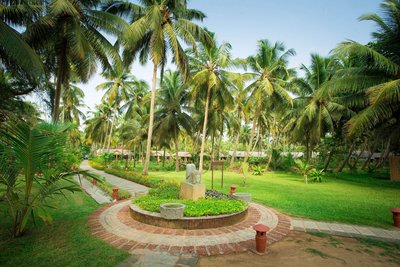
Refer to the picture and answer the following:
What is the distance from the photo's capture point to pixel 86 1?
12.5 m

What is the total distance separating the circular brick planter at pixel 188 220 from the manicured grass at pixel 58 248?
54.6 inches

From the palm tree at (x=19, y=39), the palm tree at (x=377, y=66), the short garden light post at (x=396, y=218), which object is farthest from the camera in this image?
the palm tree at (x=377, y=66)

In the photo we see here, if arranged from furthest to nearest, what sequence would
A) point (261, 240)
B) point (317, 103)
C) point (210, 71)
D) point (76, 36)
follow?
point (317, 103) → point (210, 71) → point (76, 36) → point (261, 240)

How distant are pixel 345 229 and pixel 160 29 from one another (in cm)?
1318

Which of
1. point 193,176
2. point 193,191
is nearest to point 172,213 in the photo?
point 193,191

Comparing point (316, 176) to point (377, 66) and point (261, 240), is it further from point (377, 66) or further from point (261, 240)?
point (261, 240)

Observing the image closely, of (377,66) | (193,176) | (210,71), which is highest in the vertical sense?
(210,71)

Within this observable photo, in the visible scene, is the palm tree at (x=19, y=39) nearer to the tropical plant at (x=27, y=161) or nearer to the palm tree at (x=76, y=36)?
the palm tree at (x=76, y=36)

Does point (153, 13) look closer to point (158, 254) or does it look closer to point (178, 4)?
point (178, 4)

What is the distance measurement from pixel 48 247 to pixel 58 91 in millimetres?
10330

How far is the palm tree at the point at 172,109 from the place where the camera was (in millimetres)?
23922

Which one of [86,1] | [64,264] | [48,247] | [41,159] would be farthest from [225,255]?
[86,1]

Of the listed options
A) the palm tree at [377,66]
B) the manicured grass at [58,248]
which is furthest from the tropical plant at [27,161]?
the palm tree at [377,66]

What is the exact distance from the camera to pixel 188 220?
5.82 m
